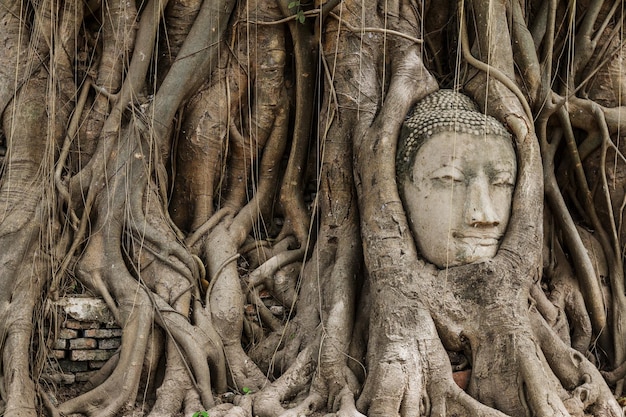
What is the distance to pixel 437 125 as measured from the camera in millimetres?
4262

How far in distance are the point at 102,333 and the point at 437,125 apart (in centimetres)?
192

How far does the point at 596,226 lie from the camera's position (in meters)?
4.86

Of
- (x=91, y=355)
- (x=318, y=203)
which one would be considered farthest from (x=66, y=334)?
(x=318, y=203)

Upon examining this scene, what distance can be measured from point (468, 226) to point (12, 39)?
2.59 m

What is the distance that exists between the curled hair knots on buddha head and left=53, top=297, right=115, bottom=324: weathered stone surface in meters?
1.59

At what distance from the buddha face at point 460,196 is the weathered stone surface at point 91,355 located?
63.5 inches

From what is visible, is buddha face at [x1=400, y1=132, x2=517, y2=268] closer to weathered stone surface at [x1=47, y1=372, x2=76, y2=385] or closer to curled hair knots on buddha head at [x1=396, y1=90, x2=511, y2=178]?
curled hair knots on buddha head at [x1=396, y1=90, x2=511, y2=178]

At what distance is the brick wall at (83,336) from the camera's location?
14.0ft

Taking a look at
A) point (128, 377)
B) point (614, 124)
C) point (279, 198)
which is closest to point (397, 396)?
point (128, 377)

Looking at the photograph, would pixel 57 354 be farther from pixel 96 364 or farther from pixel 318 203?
pixel 318 203

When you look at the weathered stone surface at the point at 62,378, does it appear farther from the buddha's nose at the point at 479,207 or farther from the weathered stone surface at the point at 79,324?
the buddha's nose at the point at 479,207

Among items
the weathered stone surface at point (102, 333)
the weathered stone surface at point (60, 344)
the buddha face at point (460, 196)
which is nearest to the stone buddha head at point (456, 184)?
the buddha face at point (460, 196)

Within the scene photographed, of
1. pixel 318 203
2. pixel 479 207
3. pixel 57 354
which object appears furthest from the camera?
pixel 318 203

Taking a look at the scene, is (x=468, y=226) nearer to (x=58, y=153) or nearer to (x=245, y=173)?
(x=245, y=173)
